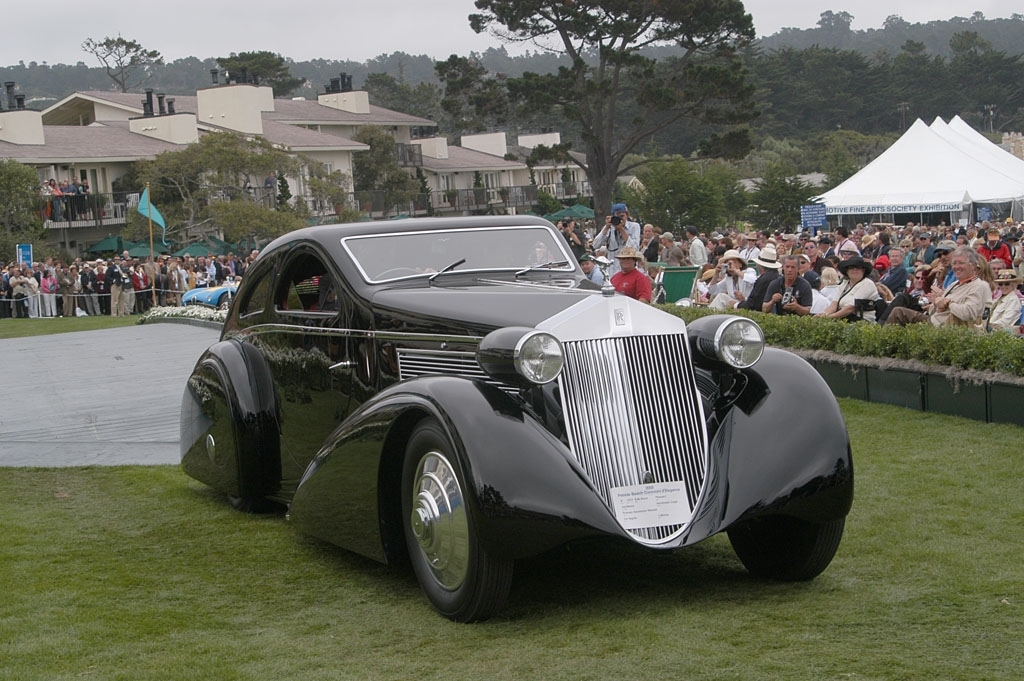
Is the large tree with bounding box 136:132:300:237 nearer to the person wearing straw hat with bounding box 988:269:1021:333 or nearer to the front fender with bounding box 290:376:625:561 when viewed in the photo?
the person wearing straw hat with bounding box 988:269:1021:333

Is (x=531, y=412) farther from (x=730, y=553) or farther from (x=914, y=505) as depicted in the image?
(x=914, y=505)

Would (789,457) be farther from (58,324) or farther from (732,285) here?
(58,324)

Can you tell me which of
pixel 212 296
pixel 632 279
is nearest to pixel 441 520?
A: pixel 632 279

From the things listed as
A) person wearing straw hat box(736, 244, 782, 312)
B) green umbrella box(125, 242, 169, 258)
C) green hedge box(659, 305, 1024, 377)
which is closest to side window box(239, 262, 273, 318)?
green hedge box(659, 305, 1024, 377)

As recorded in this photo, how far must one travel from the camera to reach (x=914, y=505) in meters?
7.11

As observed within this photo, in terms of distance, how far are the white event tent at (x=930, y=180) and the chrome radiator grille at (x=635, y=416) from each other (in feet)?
97.1

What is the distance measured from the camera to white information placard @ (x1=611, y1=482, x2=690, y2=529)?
5254mm

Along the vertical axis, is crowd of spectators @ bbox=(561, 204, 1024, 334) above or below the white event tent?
below

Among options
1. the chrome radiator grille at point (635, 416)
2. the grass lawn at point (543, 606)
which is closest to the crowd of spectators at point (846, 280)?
the chrome radiator grille at point (635, 416)

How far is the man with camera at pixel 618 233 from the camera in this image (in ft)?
58.7

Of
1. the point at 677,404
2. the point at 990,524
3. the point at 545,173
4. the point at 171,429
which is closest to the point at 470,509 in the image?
the point at 677,404

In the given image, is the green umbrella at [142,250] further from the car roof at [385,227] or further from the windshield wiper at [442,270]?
the windshield wiper at [442,270]

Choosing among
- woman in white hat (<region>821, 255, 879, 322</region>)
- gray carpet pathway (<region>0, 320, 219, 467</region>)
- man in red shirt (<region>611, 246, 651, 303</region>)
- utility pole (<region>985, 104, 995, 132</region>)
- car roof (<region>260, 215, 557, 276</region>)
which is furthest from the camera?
utility pole (<region>985, 104, 995, 132</region>)

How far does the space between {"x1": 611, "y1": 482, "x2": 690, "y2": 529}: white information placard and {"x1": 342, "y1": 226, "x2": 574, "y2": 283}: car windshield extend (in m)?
2.20
